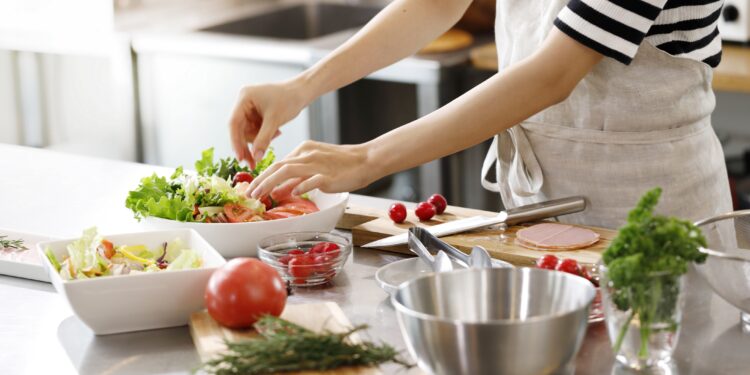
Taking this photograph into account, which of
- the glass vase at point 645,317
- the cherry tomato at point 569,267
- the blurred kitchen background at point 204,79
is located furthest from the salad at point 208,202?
the blurred kitchen background at point 204,79

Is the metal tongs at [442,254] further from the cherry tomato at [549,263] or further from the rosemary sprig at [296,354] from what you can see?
the rosemary sprig at [296,354]

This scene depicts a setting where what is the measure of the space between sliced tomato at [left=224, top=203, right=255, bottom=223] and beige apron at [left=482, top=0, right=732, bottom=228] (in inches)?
17.8

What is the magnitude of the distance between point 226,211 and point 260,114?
10.6 inches

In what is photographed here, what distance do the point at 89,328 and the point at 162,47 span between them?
96.2 inches

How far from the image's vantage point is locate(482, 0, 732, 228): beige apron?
166cm

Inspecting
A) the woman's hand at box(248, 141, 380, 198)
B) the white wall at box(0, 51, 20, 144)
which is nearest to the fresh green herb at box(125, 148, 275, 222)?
the woman's hand at box(248, 141, 380, 198)

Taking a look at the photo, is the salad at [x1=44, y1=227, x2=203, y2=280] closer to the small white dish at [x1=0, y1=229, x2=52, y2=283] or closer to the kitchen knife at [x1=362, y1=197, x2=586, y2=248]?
the small white dish at [x1=0, y1=229, x2=52, y2=283]

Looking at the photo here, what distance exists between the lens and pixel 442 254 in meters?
→ 1.35

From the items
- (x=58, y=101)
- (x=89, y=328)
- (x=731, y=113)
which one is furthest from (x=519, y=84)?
(x=58, y=101)

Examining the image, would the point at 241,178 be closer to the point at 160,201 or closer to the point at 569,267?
the point at 160,201

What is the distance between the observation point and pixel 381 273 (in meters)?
1.39

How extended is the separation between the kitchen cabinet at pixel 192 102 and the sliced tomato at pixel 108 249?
2.08 meters

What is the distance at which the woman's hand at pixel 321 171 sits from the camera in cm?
149

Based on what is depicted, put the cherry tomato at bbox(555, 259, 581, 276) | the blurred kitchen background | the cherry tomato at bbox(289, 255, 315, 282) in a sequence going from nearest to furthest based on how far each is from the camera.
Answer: the cherry tomato at bbox(555, 259, 581, 276)
the cherry tomato at bbox(289, 255, 315, 282)
the blurred kitchen background
